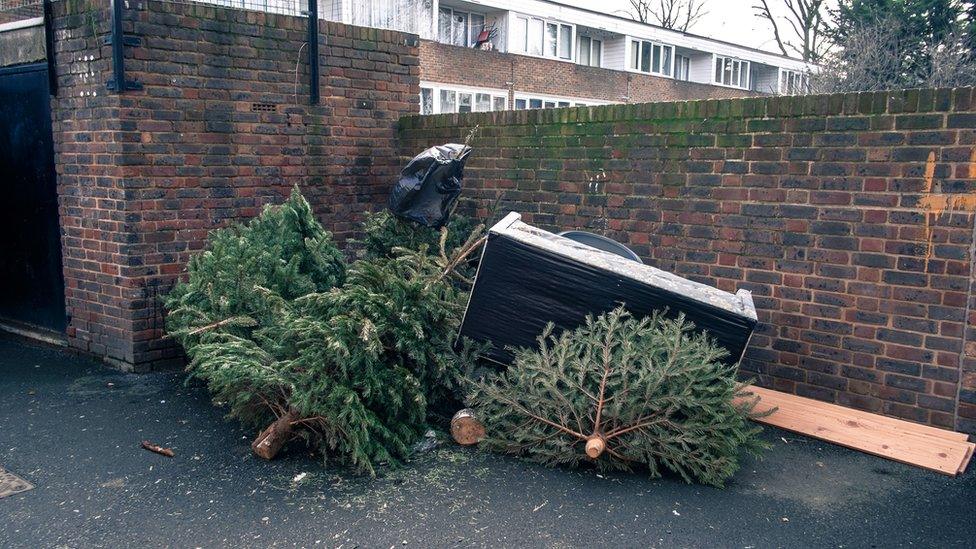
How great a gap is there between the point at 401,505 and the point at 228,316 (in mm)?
A: 2102

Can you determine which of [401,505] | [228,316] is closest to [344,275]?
[228,316]

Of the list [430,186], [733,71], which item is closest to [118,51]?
[430,186]

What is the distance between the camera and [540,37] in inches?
1272

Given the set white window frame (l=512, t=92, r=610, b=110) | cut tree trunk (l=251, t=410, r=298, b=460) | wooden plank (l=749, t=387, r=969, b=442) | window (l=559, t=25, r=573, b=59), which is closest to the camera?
cut tree trunk (l=251, t=410, r=298, b=460)

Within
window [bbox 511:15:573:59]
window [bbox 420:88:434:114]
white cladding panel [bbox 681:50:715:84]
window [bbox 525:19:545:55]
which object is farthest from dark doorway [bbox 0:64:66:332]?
white cladding panel [bbox 681:50:715:84]

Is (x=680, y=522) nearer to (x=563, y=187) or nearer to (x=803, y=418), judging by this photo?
(x=803, y=418)

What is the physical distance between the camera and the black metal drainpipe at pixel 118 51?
19.6 ft

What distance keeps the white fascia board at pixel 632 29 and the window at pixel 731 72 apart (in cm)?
39

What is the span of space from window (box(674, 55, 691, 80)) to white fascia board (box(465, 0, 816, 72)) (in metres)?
1.43

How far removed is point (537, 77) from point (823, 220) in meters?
27.1

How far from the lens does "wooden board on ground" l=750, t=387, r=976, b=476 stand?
441cm

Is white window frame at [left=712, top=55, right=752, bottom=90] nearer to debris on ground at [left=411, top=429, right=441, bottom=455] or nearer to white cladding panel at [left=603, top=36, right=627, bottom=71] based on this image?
white cladding panel at [left=603, top=36, right=627, bottom=71]

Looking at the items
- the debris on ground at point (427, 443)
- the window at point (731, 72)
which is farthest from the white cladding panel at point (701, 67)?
the debris on ground at point (427, 443)

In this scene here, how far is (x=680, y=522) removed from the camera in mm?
3697
